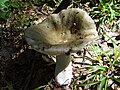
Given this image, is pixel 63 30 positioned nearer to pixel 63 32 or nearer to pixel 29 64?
pixel 63 32

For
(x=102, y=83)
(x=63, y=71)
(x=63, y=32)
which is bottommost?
(x=102, y=83)

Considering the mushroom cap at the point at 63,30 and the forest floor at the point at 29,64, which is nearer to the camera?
the mushroom cap at the point at 63,30

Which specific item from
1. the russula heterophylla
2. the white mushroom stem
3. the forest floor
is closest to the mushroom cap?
the russula heterophylla

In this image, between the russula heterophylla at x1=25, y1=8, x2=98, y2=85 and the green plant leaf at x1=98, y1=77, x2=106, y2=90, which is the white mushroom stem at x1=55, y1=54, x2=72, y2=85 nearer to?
the russula heterophylla at x1=25, y1=8, x2=98, y2=85

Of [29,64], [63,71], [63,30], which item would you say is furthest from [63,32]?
[29,64]

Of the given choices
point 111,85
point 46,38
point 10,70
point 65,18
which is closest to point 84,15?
point 65,18

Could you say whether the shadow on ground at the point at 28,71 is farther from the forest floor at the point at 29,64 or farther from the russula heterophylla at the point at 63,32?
the russula heterophylla at the point at 63,32

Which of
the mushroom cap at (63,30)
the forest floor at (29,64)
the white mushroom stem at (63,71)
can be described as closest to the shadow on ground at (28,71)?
the forest floor at (29,64)

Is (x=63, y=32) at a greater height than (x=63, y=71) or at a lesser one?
greater
